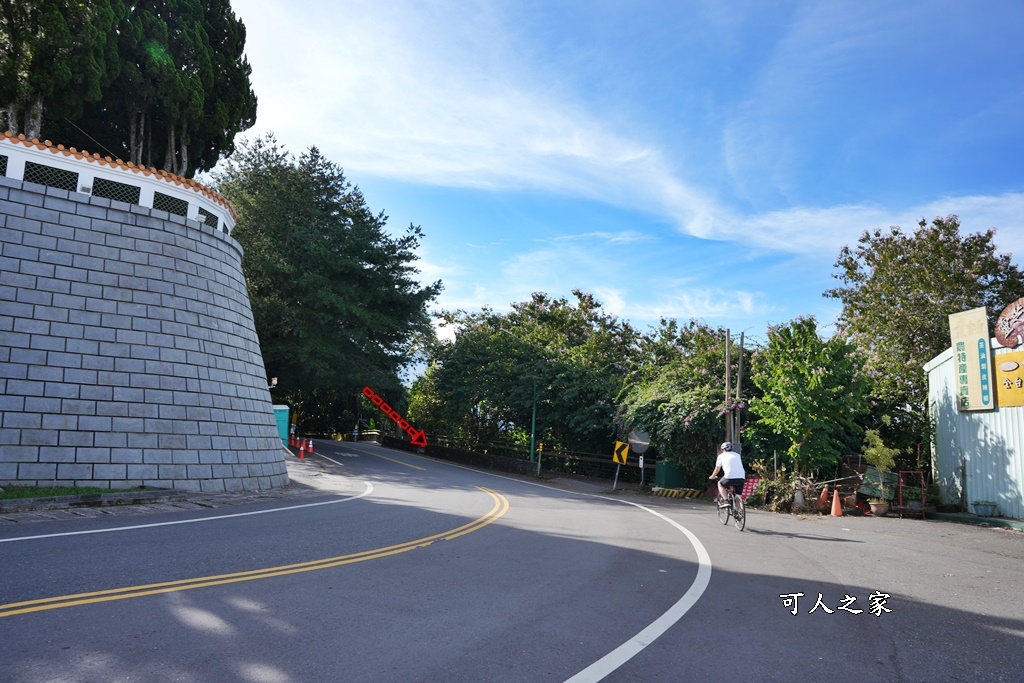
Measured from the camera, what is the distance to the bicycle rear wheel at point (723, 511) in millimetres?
12545

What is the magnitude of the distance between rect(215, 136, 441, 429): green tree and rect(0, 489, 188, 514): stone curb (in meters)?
17.4

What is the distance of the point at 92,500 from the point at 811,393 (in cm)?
1655

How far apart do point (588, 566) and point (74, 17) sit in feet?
61.3

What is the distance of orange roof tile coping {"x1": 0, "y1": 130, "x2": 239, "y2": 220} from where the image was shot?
1410cm

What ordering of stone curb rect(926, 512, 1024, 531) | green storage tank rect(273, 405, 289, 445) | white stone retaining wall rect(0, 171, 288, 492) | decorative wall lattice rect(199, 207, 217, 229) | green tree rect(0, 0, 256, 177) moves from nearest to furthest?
1. white stone retaining wall rect(0, 171, 288, 492)
2. stone curb rect(926, 512, 1024, 531)
3. green tree rect(0, 0, 256, 177)
4. decorative wall lattice rect(199, 207, 217, 229)
5. green storage tank rect(273, 405, 289, 445)

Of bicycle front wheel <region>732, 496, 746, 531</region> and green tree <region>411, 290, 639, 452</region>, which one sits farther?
green tree <region>411, 290, 639, 452</region>

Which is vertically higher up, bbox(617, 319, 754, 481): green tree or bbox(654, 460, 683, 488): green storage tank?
bbox(617, 319, 754, 481): green tree

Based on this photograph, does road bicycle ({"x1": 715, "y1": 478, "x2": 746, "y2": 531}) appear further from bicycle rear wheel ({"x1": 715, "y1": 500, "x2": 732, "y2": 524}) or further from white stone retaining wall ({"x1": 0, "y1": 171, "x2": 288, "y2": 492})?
white stone retaining wall ({"x1": 0, "y1": 171, "x2": 288, "y2": 492})

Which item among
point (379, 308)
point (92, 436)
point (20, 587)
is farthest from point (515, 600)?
point (379, 308)

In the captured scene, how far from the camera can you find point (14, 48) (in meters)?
15.5

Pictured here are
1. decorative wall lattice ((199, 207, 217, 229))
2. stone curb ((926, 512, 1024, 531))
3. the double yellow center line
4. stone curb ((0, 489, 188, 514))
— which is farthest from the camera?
decorative wall lattice ((199, 207, 217, 229))

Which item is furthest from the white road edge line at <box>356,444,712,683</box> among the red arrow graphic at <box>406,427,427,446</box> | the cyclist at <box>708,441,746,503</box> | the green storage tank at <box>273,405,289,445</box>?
the red arrow graphic at <box>406,427,427,446</box>

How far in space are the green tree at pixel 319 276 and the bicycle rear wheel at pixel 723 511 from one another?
68.8 ft

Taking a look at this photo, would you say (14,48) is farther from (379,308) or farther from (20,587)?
(379,308)
